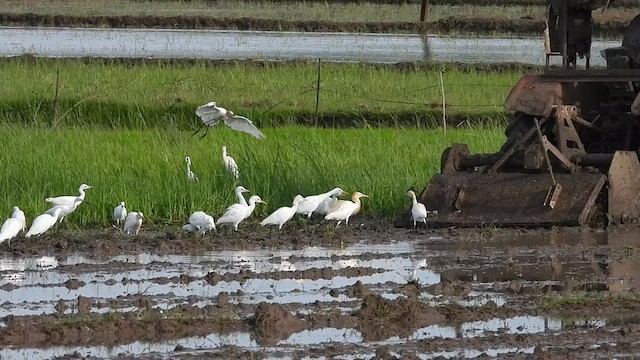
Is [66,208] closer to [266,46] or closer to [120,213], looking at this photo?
[120,213]

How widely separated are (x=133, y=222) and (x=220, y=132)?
18.5 ft

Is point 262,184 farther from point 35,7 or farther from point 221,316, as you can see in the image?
point 35,7

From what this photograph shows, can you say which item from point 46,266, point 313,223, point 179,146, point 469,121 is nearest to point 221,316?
point 46,266

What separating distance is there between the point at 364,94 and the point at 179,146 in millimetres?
5627

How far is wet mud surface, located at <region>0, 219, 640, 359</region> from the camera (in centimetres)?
690

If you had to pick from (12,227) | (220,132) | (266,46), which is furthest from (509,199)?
(266,46)

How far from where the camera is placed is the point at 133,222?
1056cm

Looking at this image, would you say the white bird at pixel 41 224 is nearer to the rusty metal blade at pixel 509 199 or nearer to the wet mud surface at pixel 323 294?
the wet mud surface at pixel 323 294

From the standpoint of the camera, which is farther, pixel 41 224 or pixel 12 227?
pixel 41 224

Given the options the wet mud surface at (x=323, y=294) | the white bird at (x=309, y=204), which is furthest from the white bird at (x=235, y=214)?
the white bird at (x=309, y=204)

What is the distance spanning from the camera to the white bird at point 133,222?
34.6 feet

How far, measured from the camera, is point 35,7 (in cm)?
3597

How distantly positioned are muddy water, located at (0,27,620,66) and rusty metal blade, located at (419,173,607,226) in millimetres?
12716

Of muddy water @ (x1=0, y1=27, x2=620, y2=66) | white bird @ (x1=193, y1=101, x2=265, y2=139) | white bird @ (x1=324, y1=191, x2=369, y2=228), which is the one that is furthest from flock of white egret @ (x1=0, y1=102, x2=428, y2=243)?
muddy water @ (x1=0, y1=27, x2=620, y2=66)
